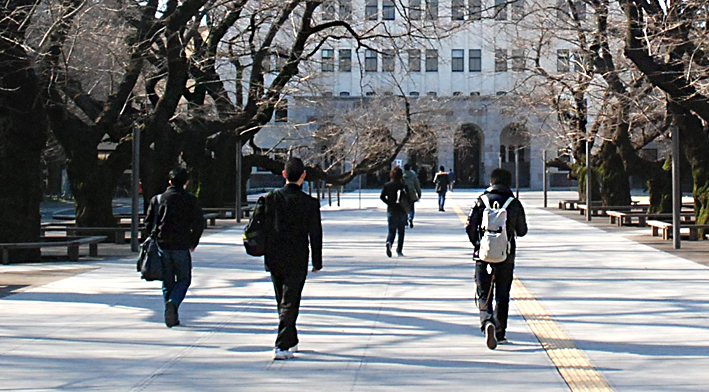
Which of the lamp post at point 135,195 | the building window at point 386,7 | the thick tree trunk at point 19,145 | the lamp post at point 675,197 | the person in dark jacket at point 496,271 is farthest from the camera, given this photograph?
the building window at point 386,7

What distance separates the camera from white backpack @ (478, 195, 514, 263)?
359 inches

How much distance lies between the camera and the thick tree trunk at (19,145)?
1814 cm

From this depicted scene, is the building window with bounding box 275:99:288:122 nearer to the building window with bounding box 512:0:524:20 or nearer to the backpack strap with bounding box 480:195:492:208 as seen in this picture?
the building window with bounding box 512:0:524:20

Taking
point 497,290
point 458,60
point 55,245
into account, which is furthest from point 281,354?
point 458,60

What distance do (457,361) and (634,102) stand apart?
19176 millimetres

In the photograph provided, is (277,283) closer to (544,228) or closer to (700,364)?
(700,364)

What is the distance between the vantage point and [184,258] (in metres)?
10.5

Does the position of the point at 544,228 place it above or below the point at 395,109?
below

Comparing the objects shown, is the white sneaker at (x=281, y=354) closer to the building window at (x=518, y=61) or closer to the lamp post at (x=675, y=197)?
the lamp post at (x=675, y=197)

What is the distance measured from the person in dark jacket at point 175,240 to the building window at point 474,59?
69.1 m

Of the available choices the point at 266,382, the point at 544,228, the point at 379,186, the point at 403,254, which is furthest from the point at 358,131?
the point at 379,186

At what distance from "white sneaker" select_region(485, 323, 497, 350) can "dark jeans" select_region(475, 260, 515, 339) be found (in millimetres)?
90

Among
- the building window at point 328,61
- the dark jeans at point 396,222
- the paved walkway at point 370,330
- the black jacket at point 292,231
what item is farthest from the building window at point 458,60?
the black jacket at point 292,231

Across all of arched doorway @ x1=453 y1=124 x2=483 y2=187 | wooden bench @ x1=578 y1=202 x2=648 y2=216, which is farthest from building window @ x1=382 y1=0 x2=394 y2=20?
arched doorway @ x1=453 y1=124 x2=483 y2=187
